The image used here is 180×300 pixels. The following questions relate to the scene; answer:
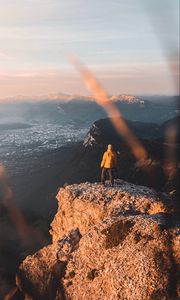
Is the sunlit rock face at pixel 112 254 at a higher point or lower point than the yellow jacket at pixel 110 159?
lower

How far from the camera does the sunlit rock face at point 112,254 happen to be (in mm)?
45062

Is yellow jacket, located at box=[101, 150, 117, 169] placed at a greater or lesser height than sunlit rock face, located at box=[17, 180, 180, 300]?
greater

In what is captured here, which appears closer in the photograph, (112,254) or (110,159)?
(112,254)

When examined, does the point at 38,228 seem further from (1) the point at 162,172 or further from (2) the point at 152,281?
(2) the point at 152,281

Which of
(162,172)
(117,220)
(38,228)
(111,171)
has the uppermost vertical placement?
(111,171)

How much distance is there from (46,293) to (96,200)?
49.1 feet

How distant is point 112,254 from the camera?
4941 centimetres

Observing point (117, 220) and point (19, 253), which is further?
point (19, 253)

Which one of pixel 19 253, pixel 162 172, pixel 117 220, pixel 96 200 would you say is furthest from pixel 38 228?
pixel 117 220

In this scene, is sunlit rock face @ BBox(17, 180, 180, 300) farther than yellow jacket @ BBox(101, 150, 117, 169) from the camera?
No

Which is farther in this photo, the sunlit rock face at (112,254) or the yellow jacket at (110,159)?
the yellow jacket at (110,159)

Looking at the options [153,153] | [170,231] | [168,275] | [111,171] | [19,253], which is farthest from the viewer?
[153,153]

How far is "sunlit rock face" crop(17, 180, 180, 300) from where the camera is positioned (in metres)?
45.1

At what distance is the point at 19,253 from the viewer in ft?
355
